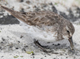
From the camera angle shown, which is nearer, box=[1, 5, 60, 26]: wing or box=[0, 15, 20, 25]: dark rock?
box=[1, 5, 60, 26]: wing

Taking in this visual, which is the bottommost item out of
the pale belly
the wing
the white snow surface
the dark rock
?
the white snow surface

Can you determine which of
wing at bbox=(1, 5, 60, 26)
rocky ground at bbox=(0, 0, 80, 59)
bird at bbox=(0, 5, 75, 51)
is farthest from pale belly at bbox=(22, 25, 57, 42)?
wing at bbox=(1, 5, 60, 26)

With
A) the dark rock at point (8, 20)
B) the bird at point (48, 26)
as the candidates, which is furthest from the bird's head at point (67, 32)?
the dark rock at point (8, 20)

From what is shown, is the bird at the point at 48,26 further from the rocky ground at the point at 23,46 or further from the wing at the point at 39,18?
the rocky ground at the point at 23,46

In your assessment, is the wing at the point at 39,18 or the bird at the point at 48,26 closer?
the bird at the point at 48,26

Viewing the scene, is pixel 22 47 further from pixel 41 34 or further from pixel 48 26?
pixel 48 26

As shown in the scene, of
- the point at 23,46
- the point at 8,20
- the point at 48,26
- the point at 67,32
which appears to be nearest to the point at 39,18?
the point at 48,26

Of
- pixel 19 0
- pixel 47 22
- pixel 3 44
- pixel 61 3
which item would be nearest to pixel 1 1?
pixel 19 0

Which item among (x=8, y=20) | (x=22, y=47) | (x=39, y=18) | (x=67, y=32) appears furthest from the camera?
(x=8, y=20)

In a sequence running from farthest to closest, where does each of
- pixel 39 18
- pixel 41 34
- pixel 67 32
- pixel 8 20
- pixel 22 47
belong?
pixel 8 20 < pixel 22 47 < pixel 39 18 < pixel 67 32 < pixel 41 34

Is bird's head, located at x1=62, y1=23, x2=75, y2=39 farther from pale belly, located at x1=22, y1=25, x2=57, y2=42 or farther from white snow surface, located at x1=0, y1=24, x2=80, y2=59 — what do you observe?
white snow surface, located at x1=0, y1=24, x2=80, y2=59

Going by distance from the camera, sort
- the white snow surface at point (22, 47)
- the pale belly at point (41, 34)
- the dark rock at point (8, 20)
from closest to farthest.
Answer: the pale belly at point (41, 34) → the white snow surface at point (22, 47) → the dark rock at point (8, 20)

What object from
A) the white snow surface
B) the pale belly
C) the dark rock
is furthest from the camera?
the dark rock
